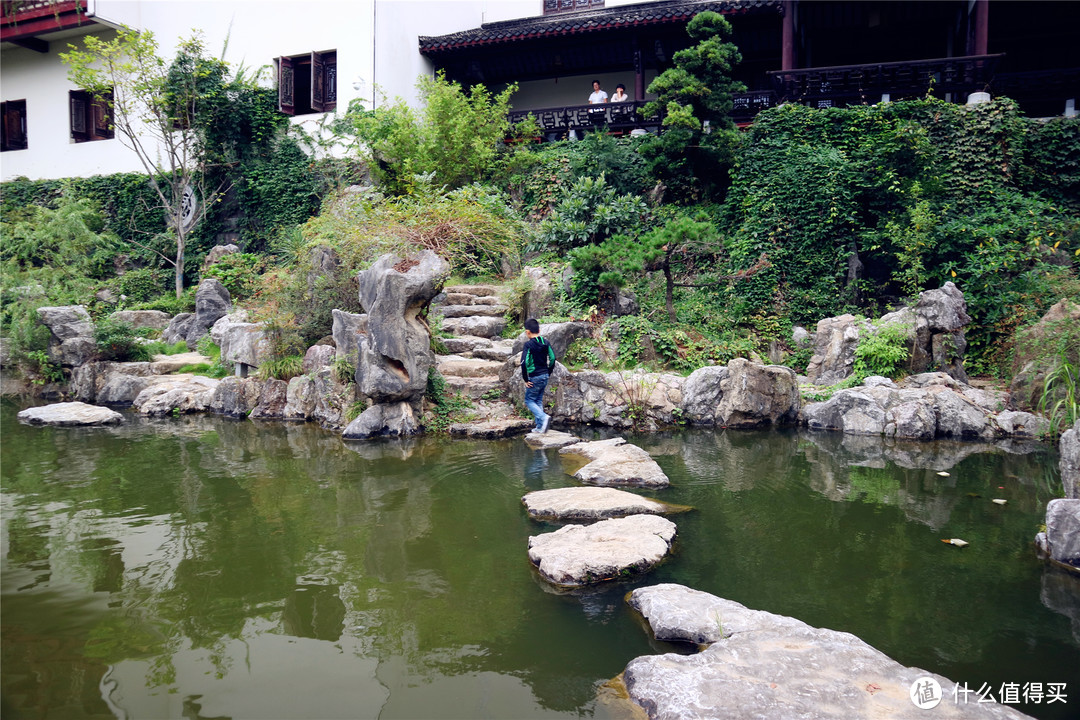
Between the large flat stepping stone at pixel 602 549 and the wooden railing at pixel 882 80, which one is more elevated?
the wooden railing at pixel 882 80

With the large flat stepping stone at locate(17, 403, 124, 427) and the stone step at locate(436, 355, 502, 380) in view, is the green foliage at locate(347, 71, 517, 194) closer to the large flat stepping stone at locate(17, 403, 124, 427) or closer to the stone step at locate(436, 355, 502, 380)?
the stone step at locate(436, 355, 502, 380)

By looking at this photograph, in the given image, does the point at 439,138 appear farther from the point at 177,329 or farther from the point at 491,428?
the point at 491,428

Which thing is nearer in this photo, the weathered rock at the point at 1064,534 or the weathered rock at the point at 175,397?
the weathered rock at the point at 1064,534

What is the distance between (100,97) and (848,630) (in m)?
20.8

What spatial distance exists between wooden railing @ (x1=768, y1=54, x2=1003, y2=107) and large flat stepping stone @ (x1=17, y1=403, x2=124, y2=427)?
1439 cm

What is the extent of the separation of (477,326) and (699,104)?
693cm

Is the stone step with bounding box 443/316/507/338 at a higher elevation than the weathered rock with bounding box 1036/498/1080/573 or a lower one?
higher

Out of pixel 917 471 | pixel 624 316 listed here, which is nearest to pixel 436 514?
pixel 917 471

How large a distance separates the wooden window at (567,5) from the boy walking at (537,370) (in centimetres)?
1506

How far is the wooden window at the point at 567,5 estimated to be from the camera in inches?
786

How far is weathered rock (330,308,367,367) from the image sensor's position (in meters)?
9.99

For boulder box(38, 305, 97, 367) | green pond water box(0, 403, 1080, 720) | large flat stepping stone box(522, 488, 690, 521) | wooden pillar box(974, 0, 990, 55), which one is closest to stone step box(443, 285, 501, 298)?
green pond water box(0, 403, 1080, 720)

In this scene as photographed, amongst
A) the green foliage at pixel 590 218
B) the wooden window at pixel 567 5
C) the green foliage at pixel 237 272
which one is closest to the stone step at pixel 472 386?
the green foliage at pixel 590 218

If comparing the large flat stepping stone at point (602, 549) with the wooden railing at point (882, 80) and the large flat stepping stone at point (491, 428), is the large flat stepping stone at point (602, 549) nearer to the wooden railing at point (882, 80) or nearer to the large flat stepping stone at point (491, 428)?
the large flat stepping stone at point (491, 428)
